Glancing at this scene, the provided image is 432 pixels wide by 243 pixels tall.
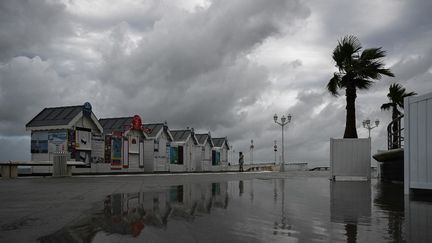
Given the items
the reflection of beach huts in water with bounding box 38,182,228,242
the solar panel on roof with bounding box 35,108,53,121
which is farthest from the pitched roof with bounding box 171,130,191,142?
the reflection of beach huts in water with bounding box 38,182,228,242

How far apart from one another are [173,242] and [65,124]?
118ft

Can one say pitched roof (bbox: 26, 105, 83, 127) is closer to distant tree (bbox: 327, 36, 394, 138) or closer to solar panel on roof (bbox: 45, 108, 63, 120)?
solar panel on roof (bbox: 45, 108, 63, 120)

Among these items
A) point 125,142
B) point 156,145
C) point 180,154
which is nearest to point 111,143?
point 125,142

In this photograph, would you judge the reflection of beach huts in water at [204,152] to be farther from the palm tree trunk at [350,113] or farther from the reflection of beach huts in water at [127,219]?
the reflection of beach huts in water at [127,219]

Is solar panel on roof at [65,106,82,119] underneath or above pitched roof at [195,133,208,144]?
above

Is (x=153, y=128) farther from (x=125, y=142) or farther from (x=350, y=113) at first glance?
(x=350, y=113)

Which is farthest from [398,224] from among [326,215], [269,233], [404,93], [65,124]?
[65,124]

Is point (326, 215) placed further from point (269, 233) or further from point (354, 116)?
point (354, 116)

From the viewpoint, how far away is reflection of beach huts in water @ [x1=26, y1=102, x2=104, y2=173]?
39.0 meters

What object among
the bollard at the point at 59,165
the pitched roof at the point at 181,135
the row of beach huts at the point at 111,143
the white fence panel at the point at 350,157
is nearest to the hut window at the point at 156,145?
the row of beach huts at the point at 111,143

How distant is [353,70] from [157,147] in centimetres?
3599

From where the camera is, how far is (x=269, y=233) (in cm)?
596

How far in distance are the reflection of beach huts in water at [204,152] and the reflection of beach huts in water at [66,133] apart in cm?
2781

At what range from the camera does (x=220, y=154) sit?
258ft
